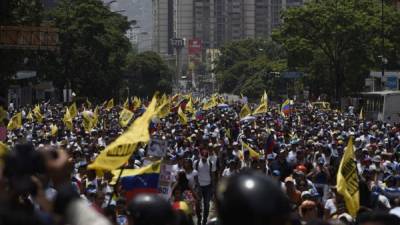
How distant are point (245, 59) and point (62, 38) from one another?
96.8 meters

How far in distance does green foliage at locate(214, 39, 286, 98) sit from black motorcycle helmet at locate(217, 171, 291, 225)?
120m

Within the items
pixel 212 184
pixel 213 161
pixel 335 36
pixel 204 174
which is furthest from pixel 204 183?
pixel 335 36

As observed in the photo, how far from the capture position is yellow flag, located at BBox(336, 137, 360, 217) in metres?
9.74

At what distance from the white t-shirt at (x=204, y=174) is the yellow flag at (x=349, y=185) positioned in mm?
5811

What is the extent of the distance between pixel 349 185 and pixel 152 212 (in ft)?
20.6

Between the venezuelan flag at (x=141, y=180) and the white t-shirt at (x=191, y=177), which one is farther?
the white t-shirt at (x=191, y=177)

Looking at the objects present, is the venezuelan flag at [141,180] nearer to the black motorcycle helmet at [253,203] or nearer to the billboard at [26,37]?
the black motorcycle helmet at [253,203]

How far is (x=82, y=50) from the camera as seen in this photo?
74.1 m

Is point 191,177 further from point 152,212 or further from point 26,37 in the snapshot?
Answer: point 26,37

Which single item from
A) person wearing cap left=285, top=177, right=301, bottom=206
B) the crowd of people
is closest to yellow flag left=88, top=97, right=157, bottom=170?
the crowd of people

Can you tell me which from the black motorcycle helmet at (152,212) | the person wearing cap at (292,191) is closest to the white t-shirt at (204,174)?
the person wearing cap at (292,191)

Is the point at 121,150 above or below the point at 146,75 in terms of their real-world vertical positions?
above

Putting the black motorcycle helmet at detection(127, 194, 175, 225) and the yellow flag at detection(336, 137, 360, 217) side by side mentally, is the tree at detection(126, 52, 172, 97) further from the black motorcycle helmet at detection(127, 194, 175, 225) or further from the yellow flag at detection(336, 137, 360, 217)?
the black motorcycle helmet at detection(127, 194, 175, 225)

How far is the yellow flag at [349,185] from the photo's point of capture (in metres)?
9.74
